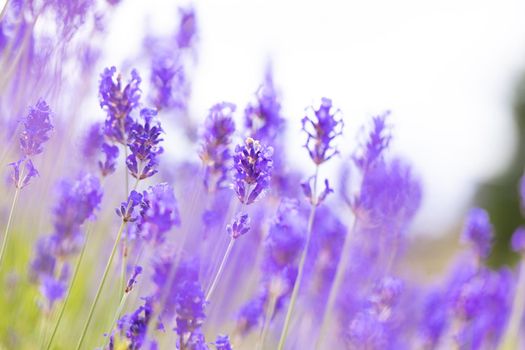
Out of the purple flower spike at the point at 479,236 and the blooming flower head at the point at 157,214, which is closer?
the blooming flower head at the point at 157,214

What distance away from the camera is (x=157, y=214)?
1.45 m

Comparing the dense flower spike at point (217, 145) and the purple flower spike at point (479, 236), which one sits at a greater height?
the purple flower spike at point (479, 236)

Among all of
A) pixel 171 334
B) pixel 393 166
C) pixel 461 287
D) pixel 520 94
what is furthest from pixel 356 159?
pixel 520 94

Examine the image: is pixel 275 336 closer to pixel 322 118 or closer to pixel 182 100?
pixel 182 100

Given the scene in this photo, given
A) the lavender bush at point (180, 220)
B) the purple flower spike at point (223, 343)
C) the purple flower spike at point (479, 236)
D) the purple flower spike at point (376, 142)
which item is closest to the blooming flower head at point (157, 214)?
the lavender bush at point (180, 220)

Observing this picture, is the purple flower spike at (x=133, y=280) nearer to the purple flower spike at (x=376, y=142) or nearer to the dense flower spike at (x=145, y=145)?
the dense flower spike at (x=145, y=145)

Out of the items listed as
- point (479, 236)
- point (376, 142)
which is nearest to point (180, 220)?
point (376, 142)

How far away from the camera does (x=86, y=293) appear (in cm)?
291

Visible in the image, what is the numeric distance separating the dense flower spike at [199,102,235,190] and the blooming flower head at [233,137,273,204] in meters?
0.23

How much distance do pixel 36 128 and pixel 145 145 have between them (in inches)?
8.8

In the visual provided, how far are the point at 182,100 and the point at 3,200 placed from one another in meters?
0.74

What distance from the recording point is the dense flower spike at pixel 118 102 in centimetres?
157

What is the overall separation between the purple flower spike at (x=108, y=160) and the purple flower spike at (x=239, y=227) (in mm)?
393

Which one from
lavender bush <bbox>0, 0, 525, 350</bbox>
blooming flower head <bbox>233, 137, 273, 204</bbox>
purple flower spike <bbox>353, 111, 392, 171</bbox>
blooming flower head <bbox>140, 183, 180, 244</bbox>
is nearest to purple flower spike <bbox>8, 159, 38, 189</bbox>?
lavender bush <bbox>0, 0, 525, 350</bbox>
